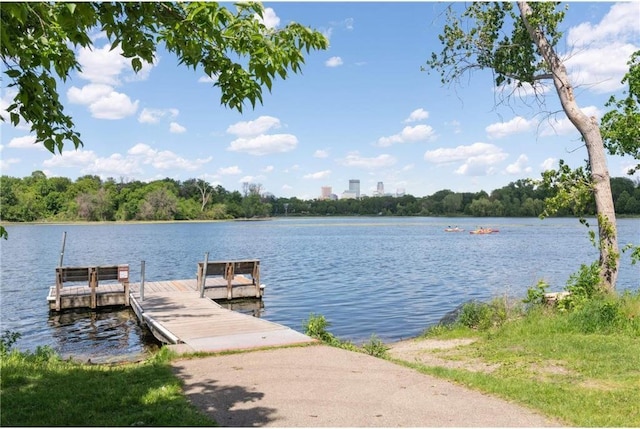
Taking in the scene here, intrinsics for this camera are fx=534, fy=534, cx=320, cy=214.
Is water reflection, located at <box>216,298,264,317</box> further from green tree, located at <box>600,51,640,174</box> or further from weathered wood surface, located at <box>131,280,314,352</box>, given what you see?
green tree, located at <box>600,51,640,174</box>

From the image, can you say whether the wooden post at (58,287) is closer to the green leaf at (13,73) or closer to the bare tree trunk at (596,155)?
the green leaf at (13,73)

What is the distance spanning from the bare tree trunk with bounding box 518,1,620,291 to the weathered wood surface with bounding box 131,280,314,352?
7.77 metres

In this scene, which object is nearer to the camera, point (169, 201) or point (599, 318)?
point (599, 318)

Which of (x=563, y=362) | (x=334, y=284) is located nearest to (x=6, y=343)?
(x=563, y=362)

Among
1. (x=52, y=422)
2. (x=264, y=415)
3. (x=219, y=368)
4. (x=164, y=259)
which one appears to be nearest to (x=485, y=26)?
(x=219, y=368)

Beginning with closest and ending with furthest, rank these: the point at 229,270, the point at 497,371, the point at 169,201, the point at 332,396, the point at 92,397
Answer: the point at 92,397, the point at 332,396, the point at 497,371, the point at 229,270, the point at 169,201

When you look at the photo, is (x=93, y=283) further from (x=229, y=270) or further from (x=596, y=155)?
(x=596, y=155)

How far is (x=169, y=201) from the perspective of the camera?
13975 centimetres

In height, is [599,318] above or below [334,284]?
above

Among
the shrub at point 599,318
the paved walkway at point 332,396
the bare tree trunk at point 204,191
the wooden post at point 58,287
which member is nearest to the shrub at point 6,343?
the paved walkway at point 332,396

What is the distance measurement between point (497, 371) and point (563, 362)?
1049 mm

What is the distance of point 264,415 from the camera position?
17.9 feet

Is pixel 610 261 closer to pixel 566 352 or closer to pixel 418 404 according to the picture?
pixel 566 352

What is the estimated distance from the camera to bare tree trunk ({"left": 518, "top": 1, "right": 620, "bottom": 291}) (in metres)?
12.8
